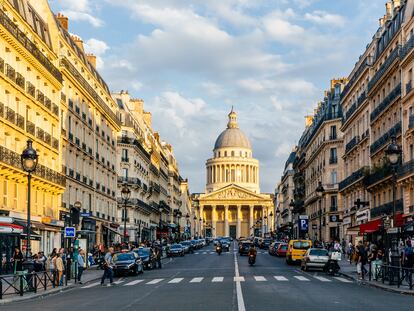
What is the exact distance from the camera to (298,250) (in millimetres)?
53406

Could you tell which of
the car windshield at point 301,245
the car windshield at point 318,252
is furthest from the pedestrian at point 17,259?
the car windshield at point 301,245

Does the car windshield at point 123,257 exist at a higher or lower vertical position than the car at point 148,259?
higher

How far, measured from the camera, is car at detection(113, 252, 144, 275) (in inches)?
1571

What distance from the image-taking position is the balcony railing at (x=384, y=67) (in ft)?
164

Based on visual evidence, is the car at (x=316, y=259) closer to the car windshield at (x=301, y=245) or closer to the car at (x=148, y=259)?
the car windshield at (x=301, y=245)

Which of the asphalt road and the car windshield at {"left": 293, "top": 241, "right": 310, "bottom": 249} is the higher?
the car windshield at {"left": 293, "top": 241, "right": 310, "bottom": 249}

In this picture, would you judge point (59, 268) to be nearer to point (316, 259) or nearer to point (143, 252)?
point (316, 259)

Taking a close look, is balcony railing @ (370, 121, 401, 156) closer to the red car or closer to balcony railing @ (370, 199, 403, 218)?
balcony railing @ (370, 199, 403, 218)

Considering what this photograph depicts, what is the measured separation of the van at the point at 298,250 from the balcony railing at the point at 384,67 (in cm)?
1231

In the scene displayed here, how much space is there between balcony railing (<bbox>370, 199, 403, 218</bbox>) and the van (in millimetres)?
5534

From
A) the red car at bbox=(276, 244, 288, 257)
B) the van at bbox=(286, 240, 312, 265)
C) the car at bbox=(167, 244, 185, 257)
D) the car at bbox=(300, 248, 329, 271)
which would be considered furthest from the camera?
the car at bbox=(167, 244, 185, 257)

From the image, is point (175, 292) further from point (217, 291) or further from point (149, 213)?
point (149, 213)

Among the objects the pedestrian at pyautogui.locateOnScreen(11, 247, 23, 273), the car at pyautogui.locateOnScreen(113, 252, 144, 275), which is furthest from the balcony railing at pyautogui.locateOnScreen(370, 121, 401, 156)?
the pedestrian at pyautogui.locateOnScreen(11, 247, 23, 273)

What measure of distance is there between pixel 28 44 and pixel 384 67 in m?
23.7
